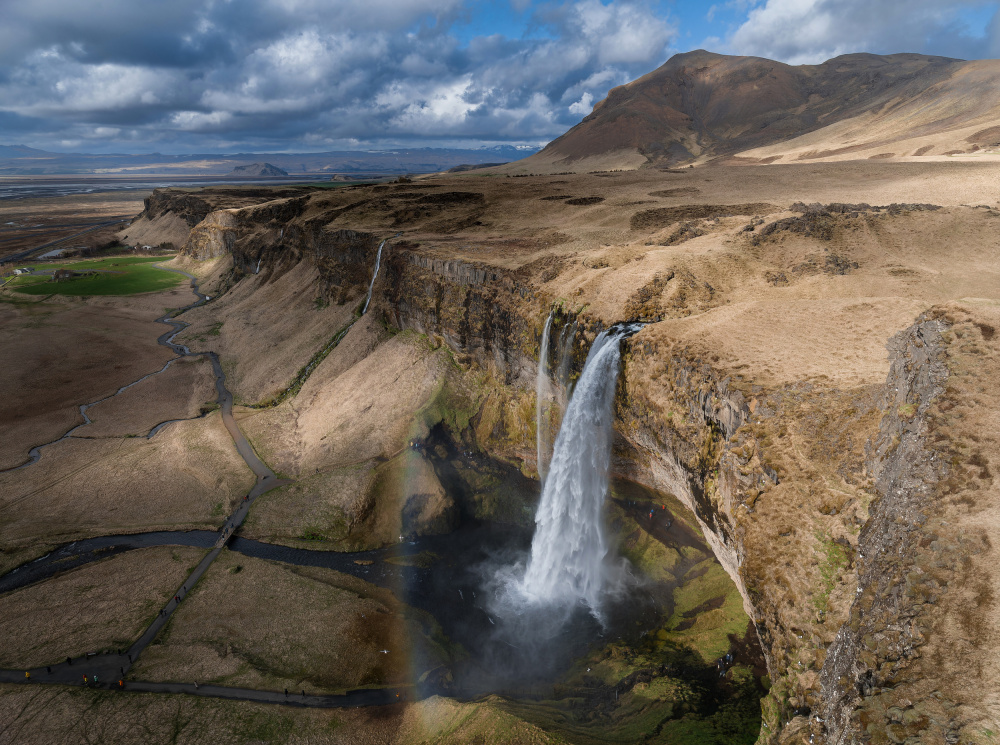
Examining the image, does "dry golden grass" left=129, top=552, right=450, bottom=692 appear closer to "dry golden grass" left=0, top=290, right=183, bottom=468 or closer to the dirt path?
the dirt path

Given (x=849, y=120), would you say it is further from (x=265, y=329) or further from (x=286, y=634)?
(x=286, y=634)

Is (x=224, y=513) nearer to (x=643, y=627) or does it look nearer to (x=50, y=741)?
(x=50, y=741)

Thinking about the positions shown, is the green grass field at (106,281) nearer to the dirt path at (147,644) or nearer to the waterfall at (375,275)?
the waterfall at (375,275)

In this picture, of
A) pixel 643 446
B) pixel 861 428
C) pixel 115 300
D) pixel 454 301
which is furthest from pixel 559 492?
pixel 115 300

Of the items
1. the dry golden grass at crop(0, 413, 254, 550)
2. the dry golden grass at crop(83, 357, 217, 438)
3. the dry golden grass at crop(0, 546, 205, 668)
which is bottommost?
the dry golden grass at crop(0, 546, 205, 668)

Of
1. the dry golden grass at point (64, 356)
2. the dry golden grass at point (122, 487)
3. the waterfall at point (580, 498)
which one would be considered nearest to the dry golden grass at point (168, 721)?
the waterfall at point (580, 498)

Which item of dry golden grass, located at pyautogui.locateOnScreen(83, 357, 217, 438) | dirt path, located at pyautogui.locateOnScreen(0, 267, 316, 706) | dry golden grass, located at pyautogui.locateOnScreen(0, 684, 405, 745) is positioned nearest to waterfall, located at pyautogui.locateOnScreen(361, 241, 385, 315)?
dry golden grass, located at pyautogui.locateOnScreen(83, 357, 217, 438)
